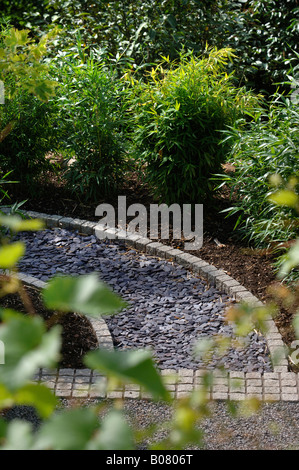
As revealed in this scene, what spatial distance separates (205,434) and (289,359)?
823 millimetres

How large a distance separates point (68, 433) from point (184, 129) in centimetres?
452

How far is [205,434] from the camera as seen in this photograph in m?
2.83

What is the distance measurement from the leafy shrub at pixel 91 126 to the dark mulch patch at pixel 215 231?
20 cm

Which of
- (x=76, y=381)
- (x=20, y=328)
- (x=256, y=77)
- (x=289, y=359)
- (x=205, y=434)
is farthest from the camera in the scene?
(x=256, y=77)

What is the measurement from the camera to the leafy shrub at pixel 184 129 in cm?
492

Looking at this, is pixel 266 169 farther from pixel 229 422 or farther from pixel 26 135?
pixel 26 135

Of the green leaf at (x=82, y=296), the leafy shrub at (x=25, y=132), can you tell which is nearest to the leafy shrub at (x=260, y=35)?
the leafy shrub at (x=25, y=132)

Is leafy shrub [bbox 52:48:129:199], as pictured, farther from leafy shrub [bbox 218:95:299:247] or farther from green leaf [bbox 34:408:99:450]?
green leaf [bbox 34:408:99:450]

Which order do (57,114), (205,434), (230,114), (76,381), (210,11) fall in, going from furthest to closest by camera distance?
(210,11) < (57,114) < (230,114) < (76,381) < (205,434)

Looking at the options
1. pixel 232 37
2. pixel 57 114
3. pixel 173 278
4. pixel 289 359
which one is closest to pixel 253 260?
pixel 173 278

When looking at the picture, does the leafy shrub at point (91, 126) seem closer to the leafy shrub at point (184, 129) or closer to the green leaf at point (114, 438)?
the leafy shrub at point (184, 129)

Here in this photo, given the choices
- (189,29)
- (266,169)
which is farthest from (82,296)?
(189,29)

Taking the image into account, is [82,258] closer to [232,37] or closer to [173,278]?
[173,278]

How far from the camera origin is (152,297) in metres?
4.21
